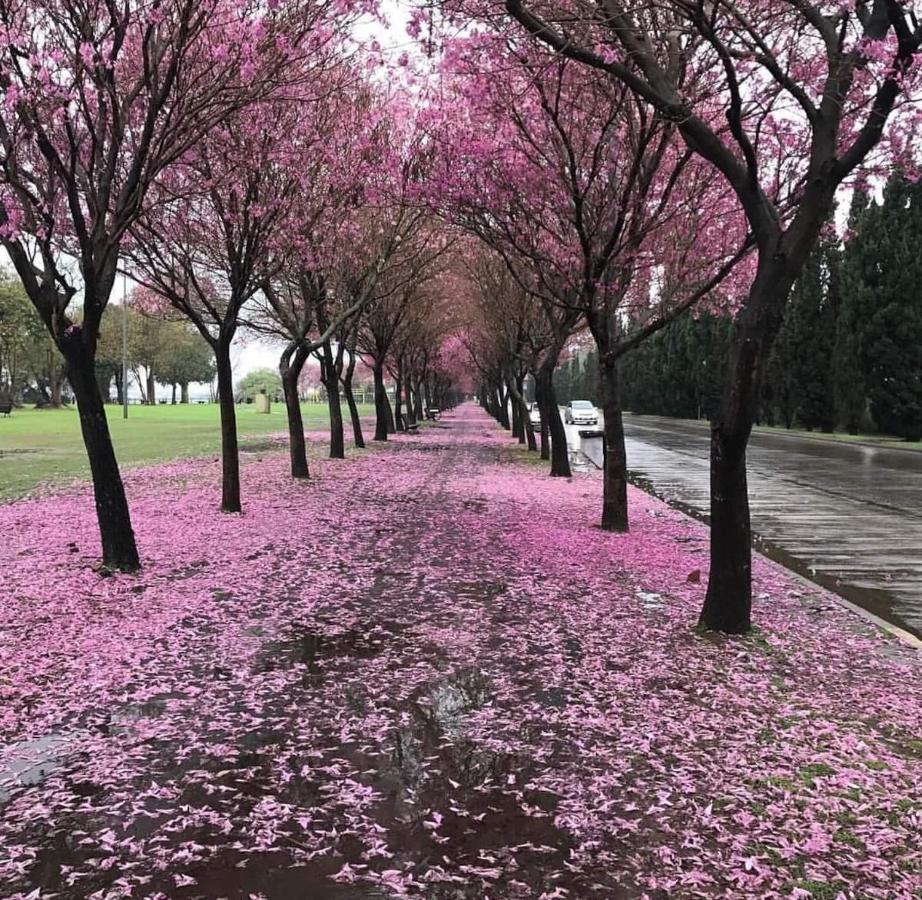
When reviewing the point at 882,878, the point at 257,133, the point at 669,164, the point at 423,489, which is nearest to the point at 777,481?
the point at 423,489

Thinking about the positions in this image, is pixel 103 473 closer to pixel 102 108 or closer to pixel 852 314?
pixel 102 108

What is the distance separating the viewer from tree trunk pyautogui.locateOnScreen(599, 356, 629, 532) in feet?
34.4

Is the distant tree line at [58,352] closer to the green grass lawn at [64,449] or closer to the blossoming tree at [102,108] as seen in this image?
the green grass lawn at [64,449]

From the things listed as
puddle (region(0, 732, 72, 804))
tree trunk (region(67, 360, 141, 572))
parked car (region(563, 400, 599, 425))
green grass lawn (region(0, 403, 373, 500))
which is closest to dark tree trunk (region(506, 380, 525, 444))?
green grass lawn (region(0, 403, 373, 500))

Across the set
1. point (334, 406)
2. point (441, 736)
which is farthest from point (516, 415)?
point (441, 736)

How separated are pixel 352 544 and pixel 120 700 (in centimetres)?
520

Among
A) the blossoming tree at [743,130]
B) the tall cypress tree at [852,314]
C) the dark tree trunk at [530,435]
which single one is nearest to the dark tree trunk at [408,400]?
the dark tree trunk at [530,435]

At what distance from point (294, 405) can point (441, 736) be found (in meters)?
12.8

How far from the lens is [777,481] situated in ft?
59.6

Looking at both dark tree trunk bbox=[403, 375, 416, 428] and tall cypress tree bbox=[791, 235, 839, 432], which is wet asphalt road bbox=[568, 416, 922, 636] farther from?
dark tree trunk bbox=[403, 375, 416, 428]

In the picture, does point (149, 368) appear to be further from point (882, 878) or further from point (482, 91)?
point (882, 878)

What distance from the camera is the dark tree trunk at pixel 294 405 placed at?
16.2 m

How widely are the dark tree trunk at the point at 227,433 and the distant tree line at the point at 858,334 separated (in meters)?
16.4

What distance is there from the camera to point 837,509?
13.8 metres
